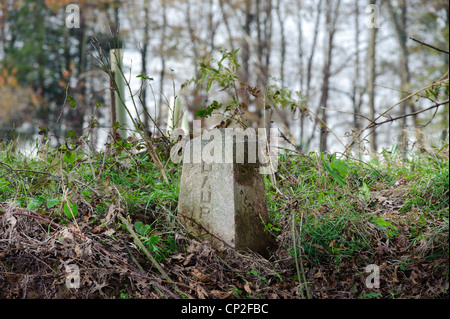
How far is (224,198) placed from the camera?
2992 millimetres

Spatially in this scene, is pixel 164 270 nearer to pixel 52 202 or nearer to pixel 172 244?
pixel 172 244

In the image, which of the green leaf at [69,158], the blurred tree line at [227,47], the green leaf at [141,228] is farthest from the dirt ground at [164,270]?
the blurred tree line at [227,47]

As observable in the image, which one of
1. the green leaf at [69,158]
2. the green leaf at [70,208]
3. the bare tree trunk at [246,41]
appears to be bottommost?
the green leaf at [70,208]

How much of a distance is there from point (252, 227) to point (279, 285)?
20.5 inches

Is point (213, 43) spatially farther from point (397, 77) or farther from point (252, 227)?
point (252, 227)

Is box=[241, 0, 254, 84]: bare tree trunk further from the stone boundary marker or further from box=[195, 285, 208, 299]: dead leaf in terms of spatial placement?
box=[195, 285, 208, 299]: dead leaf

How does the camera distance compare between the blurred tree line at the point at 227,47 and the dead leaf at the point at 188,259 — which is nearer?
the dead leaf at the point at 188,259

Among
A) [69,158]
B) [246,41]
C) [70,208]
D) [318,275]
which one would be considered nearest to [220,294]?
[318,275]

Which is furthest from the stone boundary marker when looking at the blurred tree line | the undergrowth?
the blurred tree line

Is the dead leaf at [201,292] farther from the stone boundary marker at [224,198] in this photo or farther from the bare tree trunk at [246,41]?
the bare tree trunk at [246,41]

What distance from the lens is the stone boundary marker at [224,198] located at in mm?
2965

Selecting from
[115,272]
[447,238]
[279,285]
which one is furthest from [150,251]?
[447,238]

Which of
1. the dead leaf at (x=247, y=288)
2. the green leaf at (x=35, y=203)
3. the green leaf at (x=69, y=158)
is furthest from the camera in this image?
the green leaf at (x=69, y=158)
